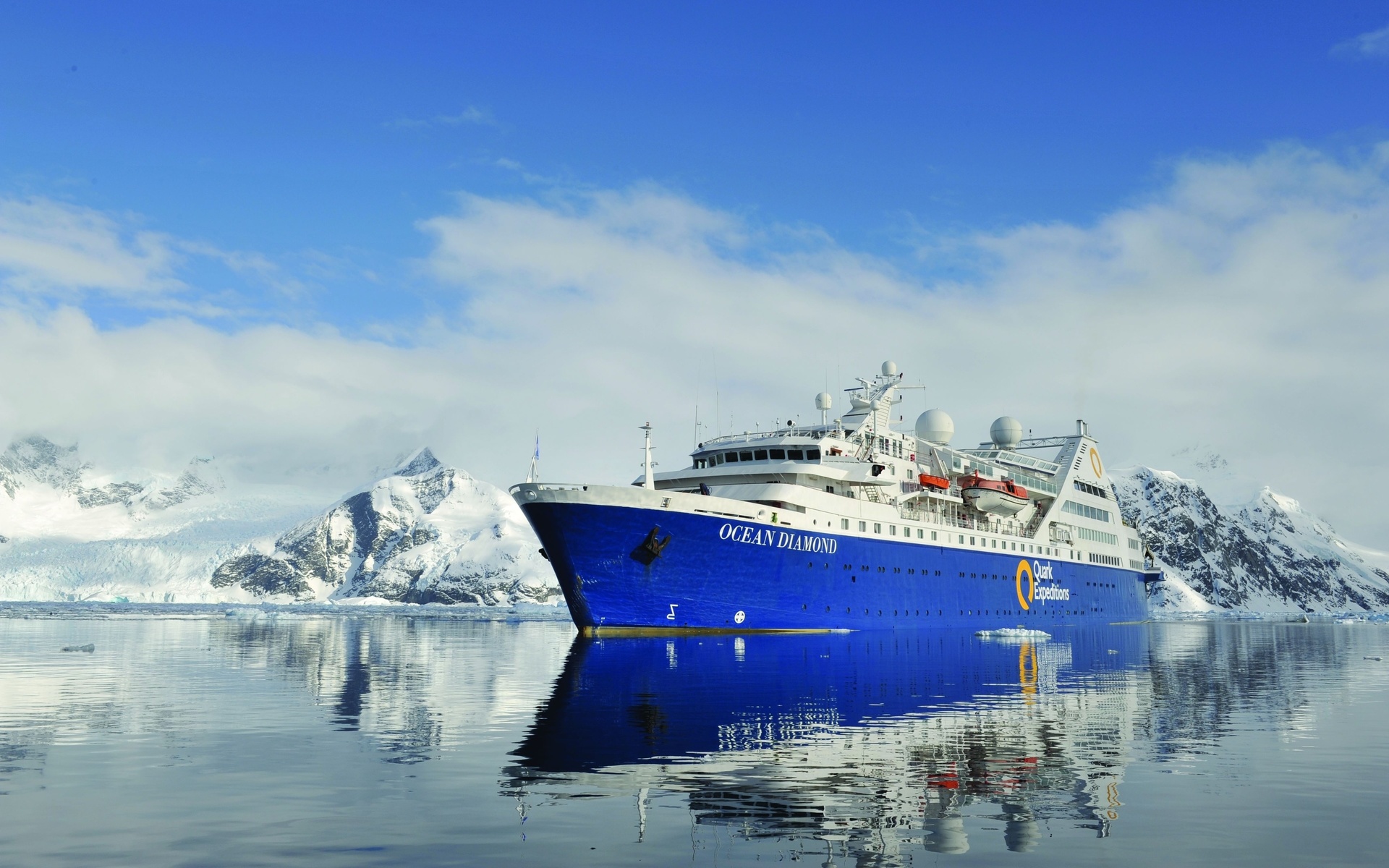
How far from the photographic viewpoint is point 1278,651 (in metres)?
48.9

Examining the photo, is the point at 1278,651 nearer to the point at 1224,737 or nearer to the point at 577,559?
the point at 577,559

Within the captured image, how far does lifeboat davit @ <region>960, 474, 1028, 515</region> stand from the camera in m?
64.3

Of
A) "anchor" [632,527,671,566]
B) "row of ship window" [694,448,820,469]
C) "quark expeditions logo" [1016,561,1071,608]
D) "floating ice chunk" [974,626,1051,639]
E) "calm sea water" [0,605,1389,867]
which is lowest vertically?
"floating ice chunk" [974,626,1051,639]

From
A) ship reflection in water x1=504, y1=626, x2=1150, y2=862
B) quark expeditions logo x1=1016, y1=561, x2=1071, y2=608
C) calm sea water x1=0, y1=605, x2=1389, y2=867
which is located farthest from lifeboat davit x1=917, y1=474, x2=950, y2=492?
calm sea water x1=0, y1=605, x2=1389, y2=867

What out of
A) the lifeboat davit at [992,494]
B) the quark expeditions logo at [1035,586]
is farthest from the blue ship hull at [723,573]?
the quark expeditions logo at [1035,586]

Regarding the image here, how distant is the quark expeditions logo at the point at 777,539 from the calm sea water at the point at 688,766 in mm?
14560

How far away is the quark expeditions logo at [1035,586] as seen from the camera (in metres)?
66.4

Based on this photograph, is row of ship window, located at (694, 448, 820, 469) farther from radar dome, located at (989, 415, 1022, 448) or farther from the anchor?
radar dome, located at (989, 415, 1022, 448)

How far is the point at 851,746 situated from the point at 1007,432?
7042cm

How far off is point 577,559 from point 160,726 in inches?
1078

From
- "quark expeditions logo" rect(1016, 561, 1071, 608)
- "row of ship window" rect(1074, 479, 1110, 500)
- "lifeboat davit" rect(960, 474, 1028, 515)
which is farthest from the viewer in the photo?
"row of ship window" rect(1074, 479, 1110, 500)

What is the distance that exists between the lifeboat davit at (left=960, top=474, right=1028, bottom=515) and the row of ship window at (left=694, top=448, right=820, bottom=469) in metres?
14.7

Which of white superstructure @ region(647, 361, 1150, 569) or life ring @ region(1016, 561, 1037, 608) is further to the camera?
life ring @ region(1016, 561, 1037, 608)

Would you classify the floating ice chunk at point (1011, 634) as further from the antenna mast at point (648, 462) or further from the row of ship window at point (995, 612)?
the antenna mast at point (648, 462)
